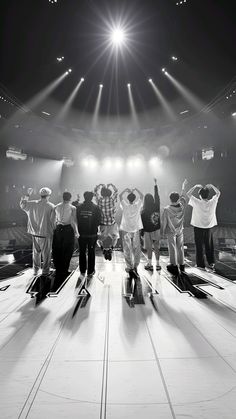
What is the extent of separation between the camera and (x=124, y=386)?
1.48 meters

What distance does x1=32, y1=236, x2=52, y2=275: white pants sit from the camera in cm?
473

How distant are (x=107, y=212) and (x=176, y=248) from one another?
1.64m

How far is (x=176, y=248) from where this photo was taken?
4922 millimetres

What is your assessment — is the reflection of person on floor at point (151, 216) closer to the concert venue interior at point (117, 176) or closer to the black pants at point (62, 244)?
the concert venue interior at point (117, 176)

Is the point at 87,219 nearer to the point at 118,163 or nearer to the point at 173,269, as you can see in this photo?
the point at 173,269

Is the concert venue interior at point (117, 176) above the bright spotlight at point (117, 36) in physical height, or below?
below

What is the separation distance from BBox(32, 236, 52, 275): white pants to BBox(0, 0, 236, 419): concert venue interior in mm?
297

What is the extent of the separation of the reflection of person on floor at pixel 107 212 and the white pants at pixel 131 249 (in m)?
0.35

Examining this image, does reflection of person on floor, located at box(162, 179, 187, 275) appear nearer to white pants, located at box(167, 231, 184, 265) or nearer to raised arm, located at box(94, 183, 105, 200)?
white pants, located at box(167, 231, 184, 265)

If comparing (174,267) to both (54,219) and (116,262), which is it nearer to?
(116,262)

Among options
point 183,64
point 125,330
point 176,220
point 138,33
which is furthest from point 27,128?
point 125,330

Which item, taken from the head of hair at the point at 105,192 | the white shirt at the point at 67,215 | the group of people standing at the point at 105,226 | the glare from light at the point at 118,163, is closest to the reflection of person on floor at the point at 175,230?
the group of people standing at the point at 105,226

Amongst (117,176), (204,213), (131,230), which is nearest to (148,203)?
(131,230)

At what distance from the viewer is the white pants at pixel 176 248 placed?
4891mm
